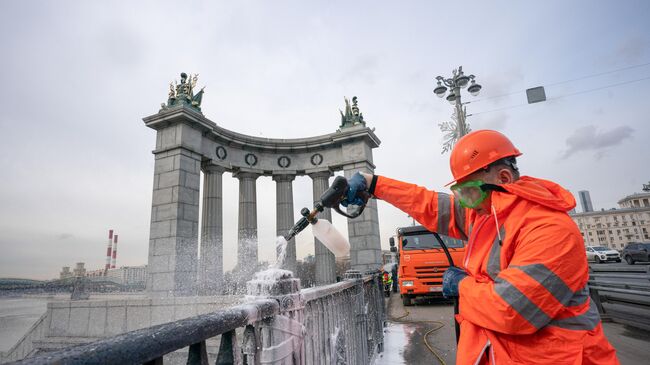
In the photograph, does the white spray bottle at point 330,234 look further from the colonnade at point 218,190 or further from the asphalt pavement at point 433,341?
the colonnade at point 218,190

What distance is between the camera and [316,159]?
16.4 meters

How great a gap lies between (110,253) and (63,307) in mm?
65839

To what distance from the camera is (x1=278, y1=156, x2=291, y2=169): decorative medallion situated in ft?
54.0

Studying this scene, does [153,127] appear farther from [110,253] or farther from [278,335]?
[110,253]

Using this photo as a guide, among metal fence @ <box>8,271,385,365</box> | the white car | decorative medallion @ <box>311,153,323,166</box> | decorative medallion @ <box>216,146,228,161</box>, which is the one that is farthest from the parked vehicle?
metal fence @ <box>8,271,385,365</box>

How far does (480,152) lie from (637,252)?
33501mm

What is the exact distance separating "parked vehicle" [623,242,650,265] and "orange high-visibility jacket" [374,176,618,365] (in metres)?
32.3

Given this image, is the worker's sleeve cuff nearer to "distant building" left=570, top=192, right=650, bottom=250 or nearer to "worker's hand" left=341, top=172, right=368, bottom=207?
"worker's hand" left=341, top=172, right=368, bottom=207

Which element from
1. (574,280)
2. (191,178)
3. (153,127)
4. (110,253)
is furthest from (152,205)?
(110,253)

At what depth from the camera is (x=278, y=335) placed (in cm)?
187

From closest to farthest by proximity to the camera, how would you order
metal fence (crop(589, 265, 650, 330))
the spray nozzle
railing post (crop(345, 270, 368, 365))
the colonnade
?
1. the spray nozzle
2. railing post (crop(345, 270, 368, 365))
3. metal fence (crop(589, 265, 650, 330))
4. the colonnade

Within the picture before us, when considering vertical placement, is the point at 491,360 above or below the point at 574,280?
below

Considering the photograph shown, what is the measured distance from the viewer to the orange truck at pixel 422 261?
36.8ft

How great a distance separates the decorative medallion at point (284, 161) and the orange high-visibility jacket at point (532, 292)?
14860 mm
